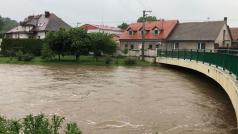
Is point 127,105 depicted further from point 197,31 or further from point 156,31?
point 156,31

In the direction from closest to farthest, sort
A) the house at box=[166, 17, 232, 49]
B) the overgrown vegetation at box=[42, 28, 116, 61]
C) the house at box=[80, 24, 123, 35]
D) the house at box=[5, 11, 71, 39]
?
the overgrown vegetation at box=[42, 28, 116, 61] → the house at box=[166, 17, 232, 49] → the house at box=[5, 11, 71, 39] → the house at box=[80, 24, 123, 35]

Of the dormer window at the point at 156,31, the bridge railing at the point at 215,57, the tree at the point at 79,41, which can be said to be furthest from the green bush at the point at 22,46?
the bridge railing at the point at 215,57

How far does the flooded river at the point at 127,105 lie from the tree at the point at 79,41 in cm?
1797

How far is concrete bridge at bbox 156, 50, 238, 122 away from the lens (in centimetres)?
1285

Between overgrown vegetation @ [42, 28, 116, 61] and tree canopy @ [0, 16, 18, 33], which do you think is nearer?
overgrown vegetation @ [42, 28, 116, 61]

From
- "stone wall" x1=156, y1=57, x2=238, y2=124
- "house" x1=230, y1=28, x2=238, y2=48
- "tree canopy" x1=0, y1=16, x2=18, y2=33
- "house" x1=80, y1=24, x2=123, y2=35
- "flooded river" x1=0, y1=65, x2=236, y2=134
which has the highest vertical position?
"tree canopy" x1=0, y1=16, x2=18, y2=33

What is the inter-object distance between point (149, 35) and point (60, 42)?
16.4m

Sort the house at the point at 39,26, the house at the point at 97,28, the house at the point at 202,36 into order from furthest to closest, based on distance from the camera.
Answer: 1. the house at the point at 97,28
2. the house at the point at 39,26
3. the house at the point at 202,36

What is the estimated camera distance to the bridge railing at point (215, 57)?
44.6 ft

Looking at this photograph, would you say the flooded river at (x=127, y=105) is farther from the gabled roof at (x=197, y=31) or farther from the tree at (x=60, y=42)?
the gabled roof at (x=197, y=31)

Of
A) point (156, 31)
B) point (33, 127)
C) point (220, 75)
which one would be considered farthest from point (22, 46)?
point (33, 127)

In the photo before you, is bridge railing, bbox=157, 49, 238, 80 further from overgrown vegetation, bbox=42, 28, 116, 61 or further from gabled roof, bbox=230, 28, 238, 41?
gabled roof, bbox=230, 28, 238, 41

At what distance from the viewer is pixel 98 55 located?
149 feet

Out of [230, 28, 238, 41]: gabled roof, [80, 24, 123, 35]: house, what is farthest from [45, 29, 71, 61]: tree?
[230, 28, 238, 41]: gabled roof
